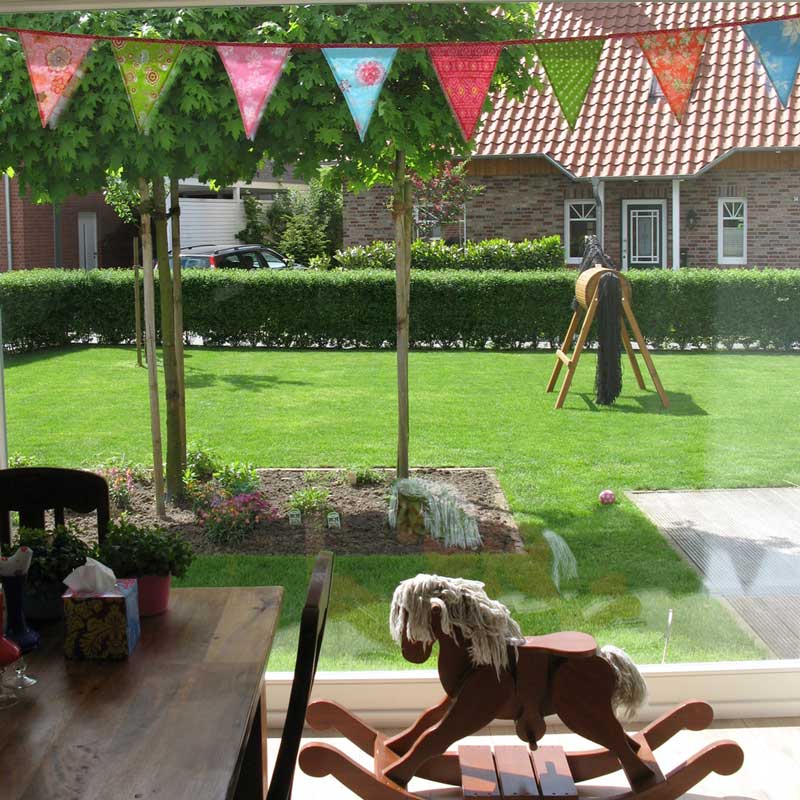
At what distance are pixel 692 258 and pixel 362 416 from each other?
1120 mm

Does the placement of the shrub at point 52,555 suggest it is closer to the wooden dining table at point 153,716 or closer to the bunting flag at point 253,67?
the wooden dining table at point 153,716

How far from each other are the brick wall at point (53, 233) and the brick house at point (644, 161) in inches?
27.9

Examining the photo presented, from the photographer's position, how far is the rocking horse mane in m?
2.66

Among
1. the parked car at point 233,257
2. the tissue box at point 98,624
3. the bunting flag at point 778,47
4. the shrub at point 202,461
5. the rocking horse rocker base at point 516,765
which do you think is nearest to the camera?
the tissue box at point 98,624

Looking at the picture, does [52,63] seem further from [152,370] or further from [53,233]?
[152,370]

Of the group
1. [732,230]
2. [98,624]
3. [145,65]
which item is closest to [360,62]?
[145,65]

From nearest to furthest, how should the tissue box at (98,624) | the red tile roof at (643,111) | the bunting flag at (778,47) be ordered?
the tissue box at (98,624) < the bunting flag at (778,47) < the red tile roof at (643,111)

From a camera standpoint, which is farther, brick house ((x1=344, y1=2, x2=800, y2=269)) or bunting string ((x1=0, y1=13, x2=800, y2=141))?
brick house ((x1=344, y1=2, x2=800, y2=269))

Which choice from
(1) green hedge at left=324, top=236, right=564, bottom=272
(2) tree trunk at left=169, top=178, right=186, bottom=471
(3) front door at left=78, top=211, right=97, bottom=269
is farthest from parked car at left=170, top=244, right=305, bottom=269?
(3) front door at left=78, top=211, right=97, bottom=269

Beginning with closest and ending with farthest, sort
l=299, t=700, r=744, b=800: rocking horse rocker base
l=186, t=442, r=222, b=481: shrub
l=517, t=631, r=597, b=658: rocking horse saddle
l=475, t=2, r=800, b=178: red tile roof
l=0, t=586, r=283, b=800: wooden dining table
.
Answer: l=0, t=586, r=283, b=800: wooden dining table
l=517, t=631, r=597, b=658: rocking horse saddle
l=299, t=700, r=744, b=800: rocking horse rocker base
l=475, t=2, r=800, b=178: red tile roof
l=186, t=442, r=222, b=481: shrub

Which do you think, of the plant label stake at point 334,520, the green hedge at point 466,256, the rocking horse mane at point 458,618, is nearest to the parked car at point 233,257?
the green hedge at point 466,256

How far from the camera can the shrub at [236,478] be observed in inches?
134

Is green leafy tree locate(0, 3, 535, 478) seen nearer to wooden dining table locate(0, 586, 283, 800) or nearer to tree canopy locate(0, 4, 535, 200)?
tree canopy locate(0, 4, 535, 200)

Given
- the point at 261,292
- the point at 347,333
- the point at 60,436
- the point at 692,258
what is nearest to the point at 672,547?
the point at 692,258
